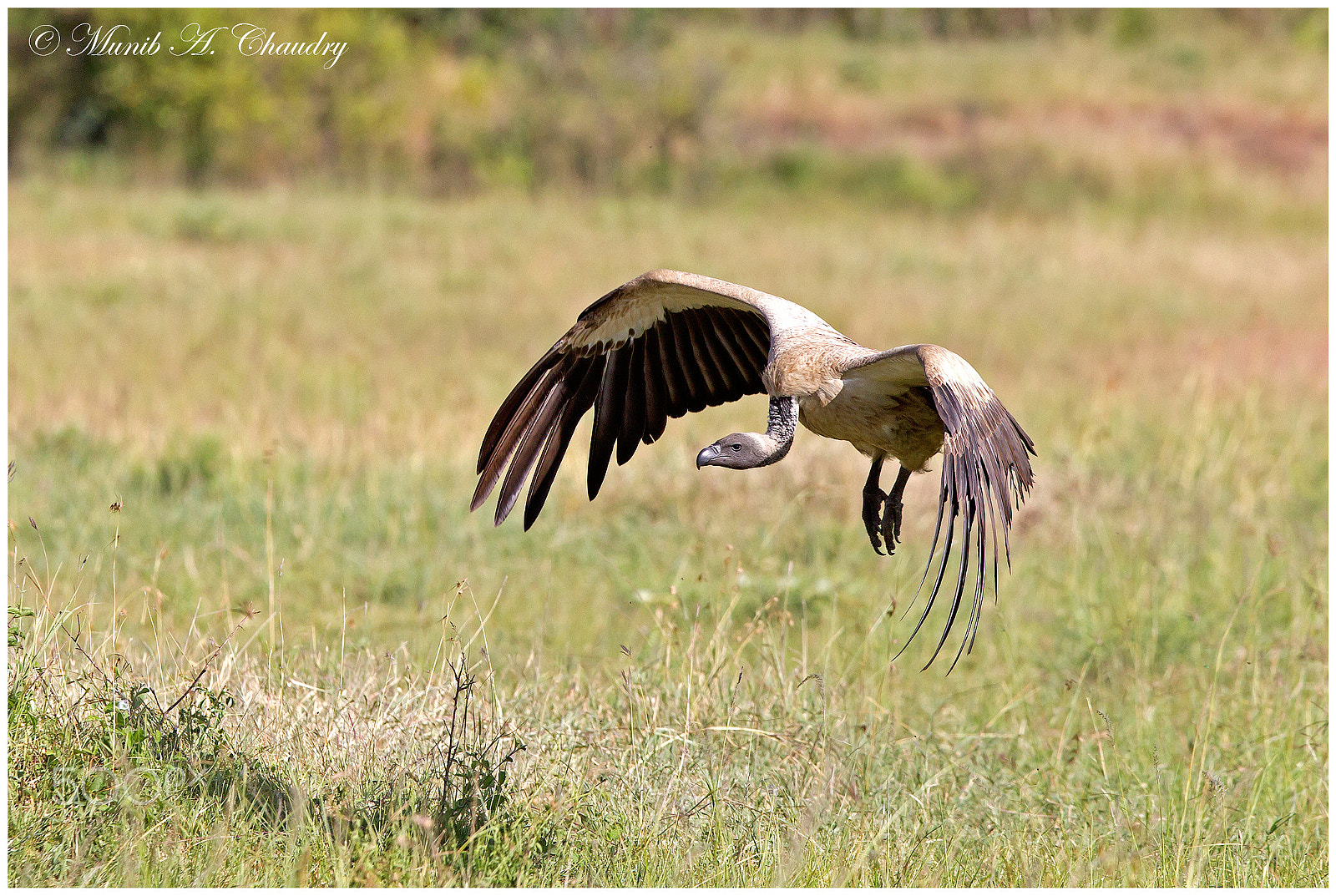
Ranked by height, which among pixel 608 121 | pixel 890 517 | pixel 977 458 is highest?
pixel 608 121

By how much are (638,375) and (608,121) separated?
19.8 meters

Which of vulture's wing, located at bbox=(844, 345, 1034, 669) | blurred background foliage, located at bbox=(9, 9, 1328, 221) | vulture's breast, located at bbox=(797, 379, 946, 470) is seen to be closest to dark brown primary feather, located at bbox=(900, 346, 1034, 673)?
vulture's wing, located at bbox=(844, 345, 1034, 669)

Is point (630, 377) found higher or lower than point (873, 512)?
higher

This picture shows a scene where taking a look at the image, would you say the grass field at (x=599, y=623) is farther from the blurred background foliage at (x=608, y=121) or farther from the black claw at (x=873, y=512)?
the blurred background foliage at (x=608, y=121)

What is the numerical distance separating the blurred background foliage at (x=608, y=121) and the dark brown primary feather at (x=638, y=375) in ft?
50.0

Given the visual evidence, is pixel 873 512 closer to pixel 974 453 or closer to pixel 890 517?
pixel 890 517

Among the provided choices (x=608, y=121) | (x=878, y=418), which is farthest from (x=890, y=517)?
(x=608, y=121)

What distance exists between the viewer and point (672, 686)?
4066 millimetres

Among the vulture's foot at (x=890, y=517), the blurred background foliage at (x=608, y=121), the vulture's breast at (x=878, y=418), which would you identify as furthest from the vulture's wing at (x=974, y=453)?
the blurred background foliage at (x=608, y=121)

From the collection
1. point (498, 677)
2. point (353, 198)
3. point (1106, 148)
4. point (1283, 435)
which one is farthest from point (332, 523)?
point (1106, 148)

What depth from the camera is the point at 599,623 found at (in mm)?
5531

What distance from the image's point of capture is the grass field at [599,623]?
3.26 metres

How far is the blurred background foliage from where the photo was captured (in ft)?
72.4

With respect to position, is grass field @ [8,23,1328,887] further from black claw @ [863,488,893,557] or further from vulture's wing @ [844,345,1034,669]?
vulture's wing @ [844,345,1034,669]
